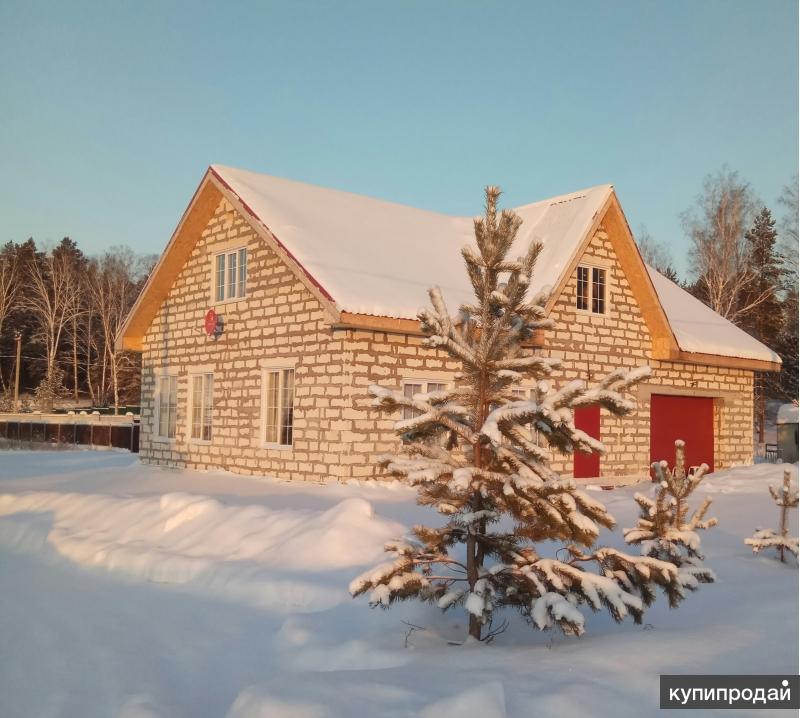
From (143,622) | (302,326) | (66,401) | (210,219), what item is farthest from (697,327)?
(66,401)

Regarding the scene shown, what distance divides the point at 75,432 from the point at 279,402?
71.8 feet

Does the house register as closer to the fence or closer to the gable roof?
the gable roof

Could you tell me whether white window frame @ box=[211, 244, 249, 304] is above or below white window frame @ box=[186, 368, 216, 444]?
above

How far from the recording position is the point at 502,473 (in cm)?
633

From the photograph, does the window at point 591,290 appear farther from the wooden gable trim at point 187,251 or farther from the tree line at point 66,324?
the tree line at point 66,324

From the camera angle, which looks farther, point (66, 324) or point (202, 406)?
point (66, 324)

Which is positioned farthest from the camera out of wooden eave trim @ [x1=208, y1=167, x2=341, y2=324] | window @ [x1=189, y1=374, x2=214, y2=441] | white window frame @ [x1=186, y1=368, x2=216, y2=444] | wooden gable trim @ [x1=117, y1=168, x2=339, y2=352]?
window @ [x1=189, y1=374, x2=214, y2=441]

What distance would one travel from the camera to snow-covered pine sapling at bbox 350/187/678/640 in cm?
595

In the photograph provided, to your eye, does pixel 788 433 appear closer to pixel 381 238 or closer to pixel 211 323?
pixel 381 238

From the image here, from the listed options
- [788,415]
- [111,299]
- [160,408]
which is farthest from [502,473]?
[111,299]

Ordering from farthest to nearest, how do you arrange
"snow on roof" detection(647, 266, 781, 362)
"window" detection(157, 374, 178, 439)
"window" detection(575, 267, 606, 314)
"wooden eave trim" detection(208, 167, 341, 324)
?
"snow on roof" detection(647, 266, 781, 362) < "window" detection(157, 374, 178, 439) < "window" detection(575, 267, 606, 314) < "wooden eave trim" detection(208, 167, 341, 324)

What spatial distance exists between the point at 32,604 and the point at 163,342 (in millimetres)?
11381

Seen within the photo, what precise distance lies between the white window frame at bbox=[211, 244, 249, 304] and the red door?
7860mm

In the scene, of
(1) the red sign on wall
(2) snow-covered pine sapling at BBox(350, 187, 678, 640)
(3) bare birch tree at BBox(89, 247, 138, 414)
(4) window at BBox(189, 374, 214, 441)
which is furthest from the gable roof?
(3) bare birch tree at BBox(89, 247, 138, 414)
